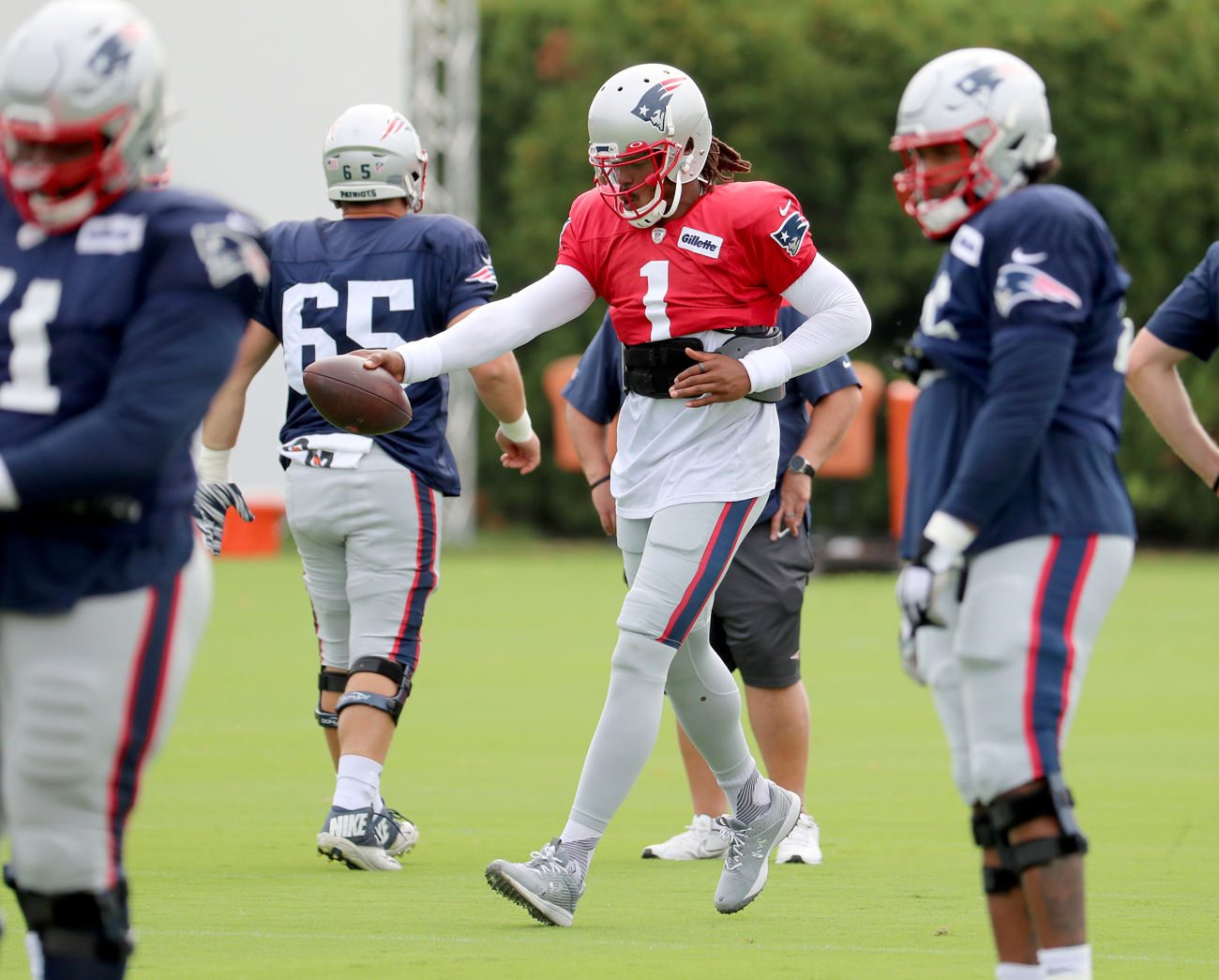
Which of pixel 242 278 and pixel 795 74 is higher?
pixel 242 278

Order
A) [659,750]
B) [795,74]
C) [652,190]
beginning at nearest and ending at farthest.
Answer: [652,190], [659,750], [795,74]

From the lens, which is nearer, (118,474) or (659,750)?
(118,474)

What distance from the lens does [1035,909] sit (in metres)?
3.35

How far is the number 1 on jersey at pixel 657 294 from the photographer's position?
478 centimetres

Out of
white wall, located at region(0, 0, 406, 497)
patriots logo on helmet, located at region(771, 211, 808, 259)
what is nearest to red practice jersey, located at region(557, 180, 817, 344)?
patriots logo on helmet, located at region(771, 211, 808, 259)

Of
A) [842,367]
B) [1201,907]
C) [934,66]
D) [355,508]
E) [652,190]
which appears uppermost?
[934,66]

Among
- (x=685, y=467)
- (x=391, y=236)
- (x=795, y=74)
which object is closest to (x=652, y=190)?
(x=685, y=467)

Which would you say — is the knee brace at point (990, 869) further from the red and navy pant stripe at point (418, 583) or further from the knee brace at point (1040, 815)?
the red and navy pant stripe at point (418, 583)

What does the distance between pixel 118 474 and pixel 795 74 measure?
23.2m

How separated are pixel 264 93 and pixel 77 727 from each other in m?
20.9

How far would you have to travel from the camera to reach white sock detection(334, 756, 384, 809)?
5395mm

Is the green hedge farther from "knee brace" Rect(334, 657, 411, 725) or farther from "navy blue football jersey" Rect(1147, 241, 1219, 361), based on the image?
"navy blue football jersey" Rect(1147, 241, 1219, 361)

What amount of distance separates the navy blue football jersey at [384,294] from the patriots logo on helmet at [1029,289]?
2494 millimetres

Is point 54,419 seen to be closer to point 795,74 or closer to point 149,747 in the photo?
point 149,747
